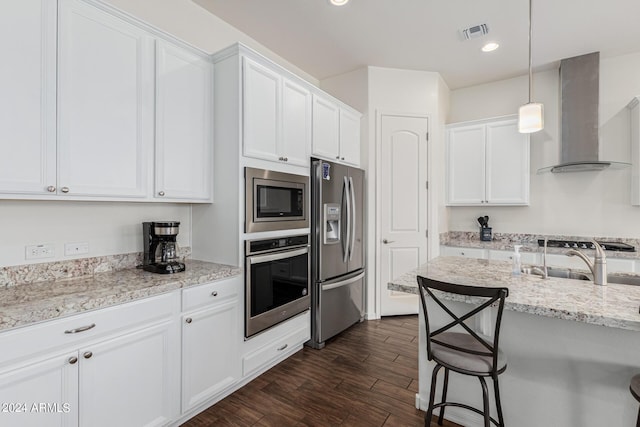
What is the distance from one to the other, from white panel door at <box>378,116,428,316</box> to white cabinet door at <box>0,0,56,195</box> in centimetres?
313

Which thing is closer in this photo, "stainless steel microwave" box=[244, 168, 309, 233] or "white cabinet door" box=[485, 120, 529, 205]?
"stainless steel microwave" box=[244, 168, 309, 233]

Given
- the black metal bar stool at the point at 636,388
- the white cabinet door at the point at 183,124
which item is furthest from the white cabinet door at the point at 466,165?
the white cabinet door at the point at 183,124

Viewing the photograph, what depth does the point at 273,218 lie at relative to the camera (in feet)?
8.17

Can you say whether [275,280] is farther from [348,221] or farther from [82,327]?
[82,327]

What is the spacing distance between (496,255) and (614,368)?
96.6 inches

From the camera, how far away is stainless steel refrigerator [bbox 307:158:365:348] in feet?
9.58

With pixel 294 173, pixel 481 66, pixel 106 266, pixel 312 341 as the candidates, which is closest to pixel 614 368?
pixel 312 341

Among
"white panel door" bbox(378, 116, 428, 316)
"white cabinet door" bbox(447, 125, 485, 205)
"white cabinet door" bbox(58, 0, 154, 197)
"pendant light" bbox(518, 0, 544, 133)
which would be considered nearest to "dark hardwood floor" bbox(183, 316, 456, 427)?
"white panel door" bbox(378, 116, 428, 316)

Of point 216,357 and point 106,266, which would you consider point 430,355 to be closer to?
point 216,357

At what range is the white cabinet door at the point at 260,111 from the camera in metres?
2.30

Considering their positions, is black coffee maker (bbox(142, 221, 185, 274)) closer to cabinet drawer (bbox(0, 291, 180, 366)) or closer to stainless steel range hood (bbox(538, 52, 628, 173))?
cabinet drawer (bbox(0, 291, 180, 366))

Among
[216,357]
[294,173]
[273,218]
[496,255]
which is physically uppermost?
[294,173]

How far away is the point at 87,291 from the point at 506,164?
4426 millimetres

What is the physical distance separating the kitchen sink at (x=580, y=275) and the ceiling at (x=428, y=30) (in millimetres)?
2231
